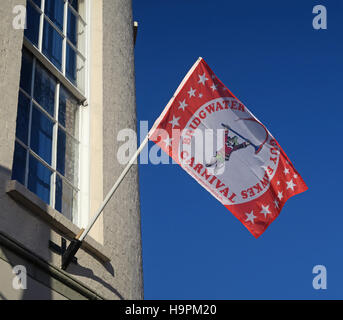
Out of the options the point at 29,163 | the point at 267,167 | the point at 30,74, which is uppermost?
the point at 30,74

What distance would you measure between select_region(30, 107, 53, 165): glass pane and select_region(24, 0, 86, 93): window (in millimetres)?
1149

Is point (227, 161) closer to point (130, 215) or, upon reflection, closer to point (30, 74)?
point (130, 215)

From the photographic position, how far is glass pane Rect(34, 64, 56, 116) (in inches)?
376

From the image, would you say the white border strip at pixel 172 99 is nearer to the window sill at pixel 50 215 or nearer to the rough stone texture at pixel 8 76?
the window sill at pixel 50 215

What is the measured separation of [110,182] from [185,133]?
142 centimetres

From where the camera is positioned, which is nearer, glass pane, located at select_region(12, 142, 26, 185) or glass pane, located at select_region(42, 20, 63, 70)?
glass pane, located at select_region(12, 142, 26, 185)

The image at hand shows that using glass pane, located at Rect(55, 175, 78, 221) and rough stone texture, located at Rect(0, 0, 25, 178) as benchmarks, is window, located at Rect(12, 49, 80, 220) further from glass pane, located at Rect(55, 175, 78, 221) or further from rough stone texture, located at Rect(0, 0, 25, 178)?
rough stone texture, located at Rect(0, 0, 25, 178)

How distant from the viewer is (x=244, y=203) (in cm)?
998

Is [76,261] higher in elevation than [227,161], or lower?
lower

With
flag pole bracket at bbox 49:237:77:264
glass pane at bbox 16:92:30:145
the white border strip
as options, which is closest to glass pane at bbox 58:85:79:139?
glass pane at bbox 16:92:30:145

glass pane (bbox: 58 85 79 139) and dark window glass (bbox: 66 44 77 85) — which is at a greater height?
dark window glass (bbox: 66 44 77 85)
